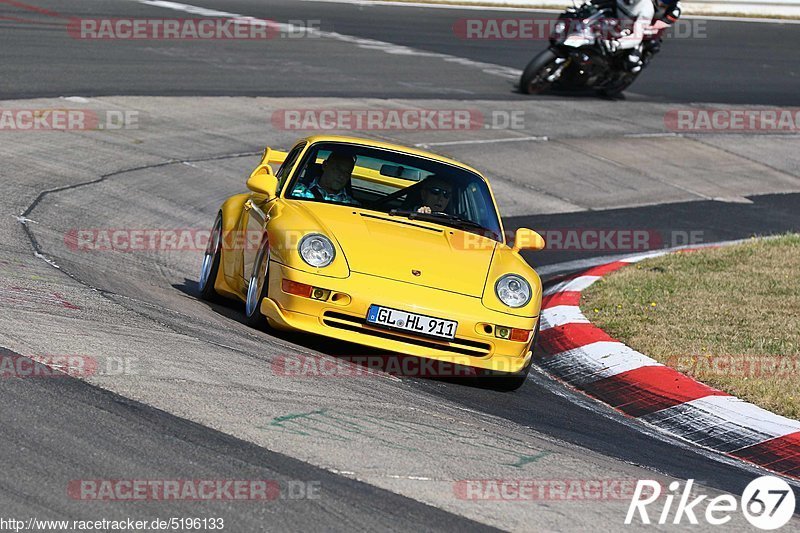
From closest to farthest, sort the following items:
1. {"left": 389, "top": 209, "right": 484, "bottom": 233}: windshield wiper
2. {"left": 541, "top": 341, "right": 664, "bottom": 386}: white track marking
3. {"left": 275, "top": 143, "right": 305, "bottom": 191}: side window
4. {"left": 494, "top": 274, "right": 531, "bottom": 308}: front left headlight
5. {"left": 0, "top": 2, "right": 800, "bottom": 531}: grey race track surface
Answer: {"left": 0, "top": 2, "right": 800, "bottom": 531}: grey race track surface, {"left": 494, "top": 274, "right": 531, "bottom": 308}: front left headlight, {"left": 541, "top": 341, "right": 664, "bottom": 386}: white track marking, {"left": 389, "top": 209, "right": 484, "bottom": 233}: windshield wiper, {"left": 275, "top": 143, "right": 305, "bottom": 191}: side window

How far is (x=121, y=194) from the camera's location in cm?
1170

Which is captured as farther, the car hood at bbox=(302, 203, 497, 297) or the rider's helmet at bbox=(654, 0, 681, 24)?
the rider's helmet at bbox=(654, 0, 681, 24)

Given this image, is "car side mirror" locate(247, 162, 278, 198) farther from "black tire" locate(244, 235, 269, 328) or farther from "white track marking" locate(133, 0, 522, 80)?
"white track marking" locate(133, 0, 522, 80)

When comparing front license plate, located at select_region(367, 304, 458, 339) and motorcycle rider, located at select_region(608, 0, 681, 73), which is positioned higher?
motorcycle rider, located at select_region(608, 0, 681, 73)

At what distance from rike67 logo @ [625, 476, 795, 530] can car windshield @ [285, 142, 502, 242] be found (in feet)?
10.4

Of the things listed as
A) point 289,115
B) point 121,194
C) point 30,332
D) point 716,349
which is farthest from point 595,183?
point 30,332

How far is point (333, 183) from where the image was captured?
27.1 ft

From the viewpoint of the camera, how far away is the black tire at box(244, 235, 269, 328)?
289 inches

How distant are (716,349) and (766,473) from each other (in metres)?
2.09

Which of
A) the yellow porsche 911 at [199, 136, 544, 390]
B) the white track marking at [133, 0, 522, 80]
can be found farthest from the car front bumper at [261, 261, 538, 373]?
the white track marking at [133, 0, 522, 80]

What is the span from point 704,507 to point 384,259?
278cm

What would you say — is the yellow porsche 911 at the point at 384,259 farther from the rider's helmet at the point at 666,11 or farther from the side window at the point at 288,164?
the rider's helmet at the point at 666,11

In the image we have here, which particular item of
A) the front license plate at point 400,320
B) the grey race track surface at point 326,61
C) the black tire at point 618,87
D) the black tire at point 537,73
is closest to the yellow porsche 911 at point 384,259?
the front license plate at point 400,320

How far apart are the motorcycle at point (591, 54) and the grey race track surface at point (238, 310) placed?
1.50 feet
